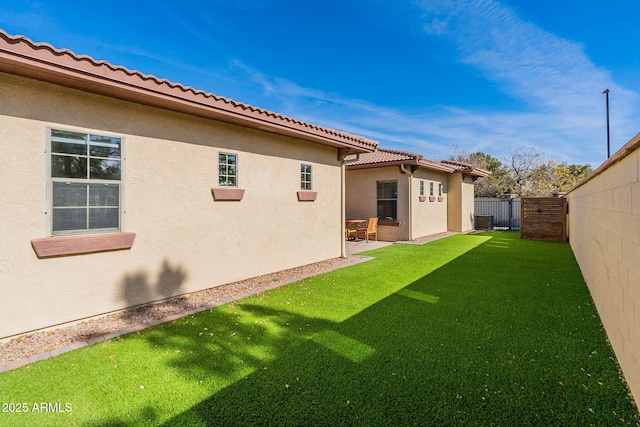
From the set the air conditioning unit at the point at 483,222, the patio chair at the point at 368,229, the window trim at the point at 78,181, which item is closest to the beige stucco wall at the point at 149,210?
the window trim at the point at 78,181

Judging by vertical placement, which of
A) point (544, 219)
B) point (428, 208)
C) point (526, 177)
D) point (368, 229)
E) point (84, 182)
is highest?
point (526, 177)

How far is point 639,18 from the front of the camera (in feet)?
28.8

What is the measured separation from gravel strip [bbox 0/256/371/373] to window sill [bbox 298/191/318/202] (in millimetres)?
2030

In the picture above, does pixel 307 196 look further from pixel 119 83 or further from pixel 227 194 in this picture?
pixel 119 83

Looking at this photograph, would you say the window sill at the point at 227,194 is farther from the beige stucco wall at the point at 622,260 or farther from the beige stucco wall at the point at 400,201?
the beige stucco wall at the point at 400,201

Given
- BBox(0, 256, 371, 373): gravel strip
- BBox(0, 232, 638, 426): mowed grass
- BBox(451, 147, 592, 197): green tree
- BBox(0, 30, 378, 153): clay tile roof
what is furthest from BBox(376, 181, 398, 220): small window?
BBox(451, 147, 592, 197): green tree

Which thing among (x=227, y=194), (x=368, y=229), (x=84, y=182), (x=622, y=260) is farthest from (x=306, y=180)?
(x=622, y=260)

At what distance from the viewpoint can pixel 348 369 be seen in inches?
112

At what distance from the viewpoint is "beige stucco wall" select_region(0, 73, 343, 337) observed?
350 centimetres

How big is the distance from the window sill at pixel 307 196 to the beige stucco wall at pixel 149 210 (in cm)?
16

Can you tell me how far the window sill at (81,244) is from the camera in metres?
3.61

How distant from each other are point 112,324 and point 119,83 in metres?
3.11

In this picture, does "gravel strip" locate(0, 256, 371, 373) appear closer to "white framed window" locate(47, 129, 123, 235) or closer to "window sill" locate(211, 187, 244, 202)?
"white framed window" locate(47, 129, 123, 235)

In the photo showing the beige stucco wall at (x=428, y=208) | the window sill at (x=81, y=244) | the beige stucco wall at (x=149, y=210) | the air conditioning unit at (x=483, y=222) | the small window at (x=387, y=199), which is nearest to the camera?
the beige stucco wall at (x=149, y=210)
